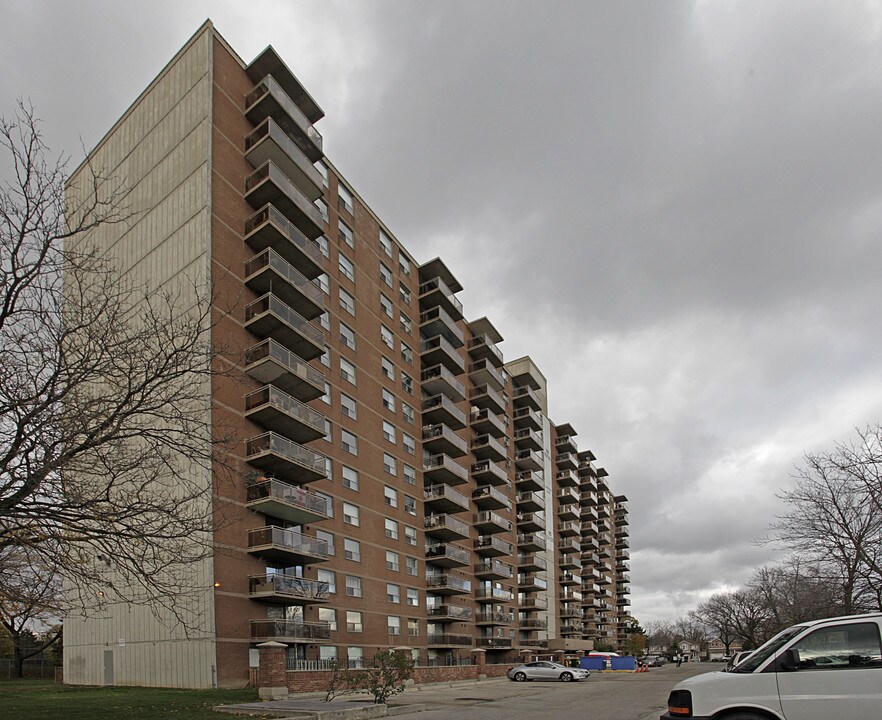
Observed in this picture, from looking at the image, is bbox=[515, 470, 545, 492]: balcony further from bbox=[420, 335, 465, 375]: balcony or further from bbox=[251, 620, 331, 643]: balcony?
bbox=[251, 620, 331, 643]: balcony

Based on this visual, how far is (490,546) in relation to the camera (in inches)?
2277

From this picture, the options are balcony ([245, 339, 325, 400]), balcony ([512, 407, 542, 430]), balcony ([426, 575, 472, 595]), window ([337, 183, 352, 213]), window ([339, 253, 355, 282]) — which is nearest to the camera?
balcony ([245, 339, 325, 400])

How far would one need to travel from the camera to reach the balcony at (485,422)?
61688 millimetres

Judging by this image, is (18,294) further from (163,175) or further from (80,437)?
(163,175)

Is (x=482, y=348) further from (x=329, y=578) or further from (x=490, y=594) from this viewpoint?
(x=329, y=578)

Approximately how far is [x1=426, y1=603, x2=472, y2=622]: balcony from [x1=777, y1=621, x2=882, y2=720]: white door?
41546 millimetres

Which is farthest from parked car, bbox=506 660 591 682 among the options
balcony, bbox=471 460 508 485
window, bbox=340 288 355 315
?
window, bbox=340 288 355 315

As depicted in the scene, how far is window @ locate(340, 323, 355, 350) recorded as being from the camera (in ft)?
141

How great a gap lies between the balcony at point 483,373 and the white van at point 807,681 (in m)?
53.6

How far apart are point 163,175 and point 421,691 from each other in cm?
2719

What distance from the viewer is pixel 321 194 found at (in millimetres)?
40562

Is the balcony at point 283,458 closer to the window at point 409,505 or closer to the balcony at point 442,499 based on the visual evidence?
the window at point 409,505

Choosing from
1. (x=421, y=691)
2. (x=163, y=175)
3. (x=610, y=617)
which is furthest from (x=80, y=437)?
(x=610, y=617)

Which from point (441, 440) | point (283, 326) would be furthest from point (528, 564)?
point (283, 326)
